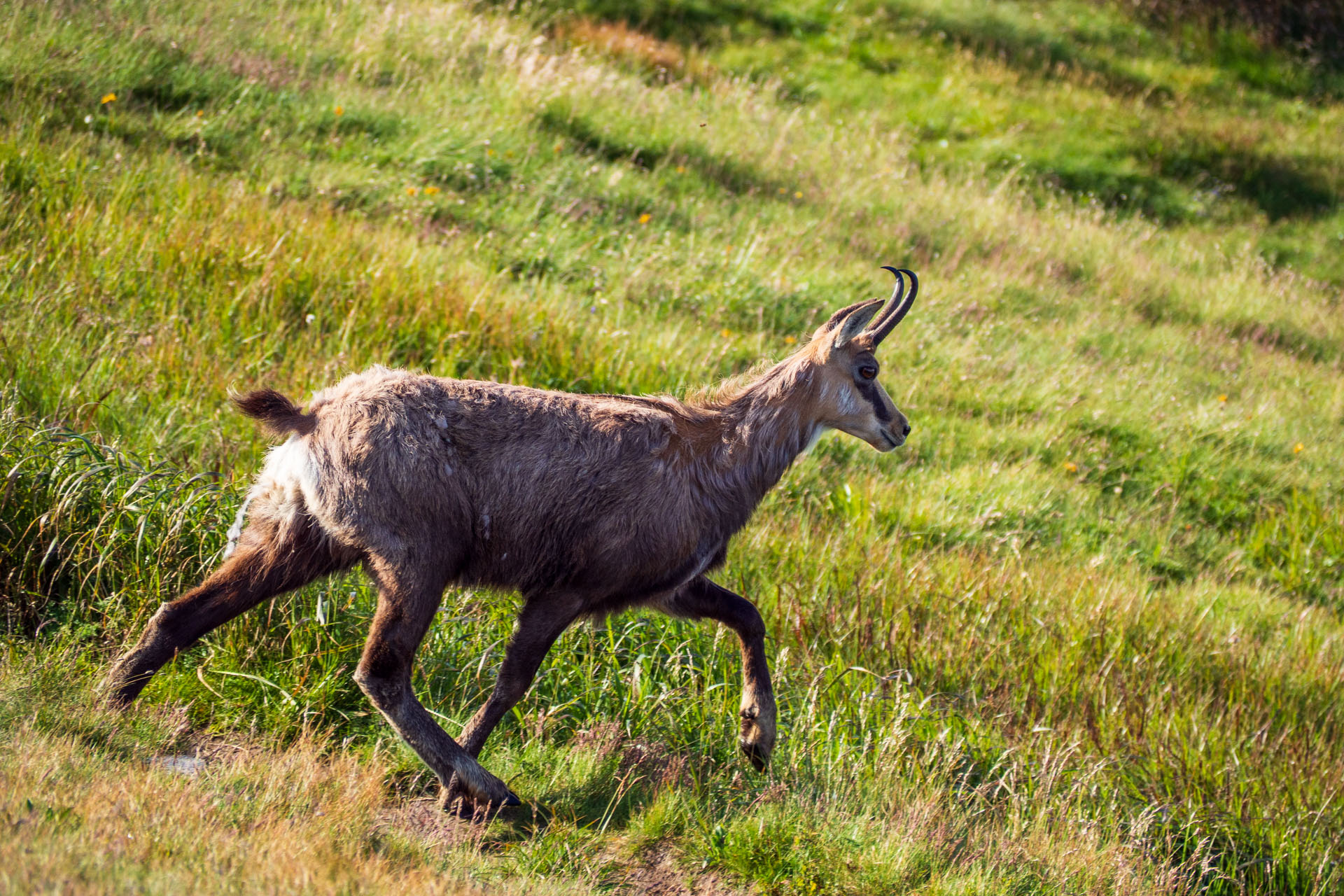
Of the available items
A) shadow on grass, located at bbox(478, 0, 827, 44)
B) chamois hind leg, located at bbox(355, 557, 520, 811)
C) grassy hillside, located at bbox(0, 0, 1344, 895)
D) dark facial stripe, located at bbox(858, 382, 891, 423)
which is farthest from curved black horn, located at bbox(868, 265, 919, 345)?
shadow on grass, located at bbox(478, 0, 827, 44)

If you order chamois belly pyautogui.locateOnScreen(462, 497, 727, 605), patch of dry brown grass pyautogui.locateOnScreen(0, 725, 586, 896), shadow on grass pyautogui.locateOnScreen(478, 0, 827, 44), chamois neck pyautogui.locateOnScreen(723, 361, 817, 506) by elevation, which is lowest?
patch of dry brown grass pyautogui.locateOnScreen(0, 725, 586, 896)

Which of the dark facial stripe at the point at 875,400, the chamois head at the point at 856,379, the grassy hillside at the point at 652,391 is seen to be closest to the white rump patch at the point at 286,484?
the grassy hillside at the point at 652,391

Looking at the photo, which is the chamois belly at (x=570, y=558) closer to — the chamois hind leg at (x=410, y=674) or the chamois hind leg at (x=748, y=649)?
the chamois hind leg at (x=410, y=674)

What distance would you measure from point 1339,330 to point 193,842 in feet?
48.4

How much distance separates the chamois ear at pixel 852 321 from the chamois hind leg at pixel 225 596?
247cm

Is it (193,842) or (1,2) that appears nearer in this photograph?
(193,842)

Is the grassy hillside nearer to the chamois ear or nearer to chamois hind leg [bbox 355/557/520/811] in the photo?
chamois hind leg [bbox 355/557/520/811]

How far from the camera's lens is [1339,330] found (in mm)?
13945

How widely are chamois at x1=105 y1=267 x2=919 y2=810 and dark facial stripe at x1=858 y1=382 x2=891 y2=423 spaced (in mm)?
733

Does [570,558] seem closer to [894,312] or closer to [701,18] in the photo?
[894,312]

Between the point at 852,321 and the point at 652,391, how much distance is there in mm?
2967

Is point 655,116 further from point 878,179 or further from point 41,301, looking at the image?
point 41,301

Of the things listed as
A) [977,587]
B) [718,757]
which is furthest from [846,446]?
[718,757]

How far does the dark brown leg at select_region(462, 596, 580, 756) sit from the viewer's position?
451 cm
